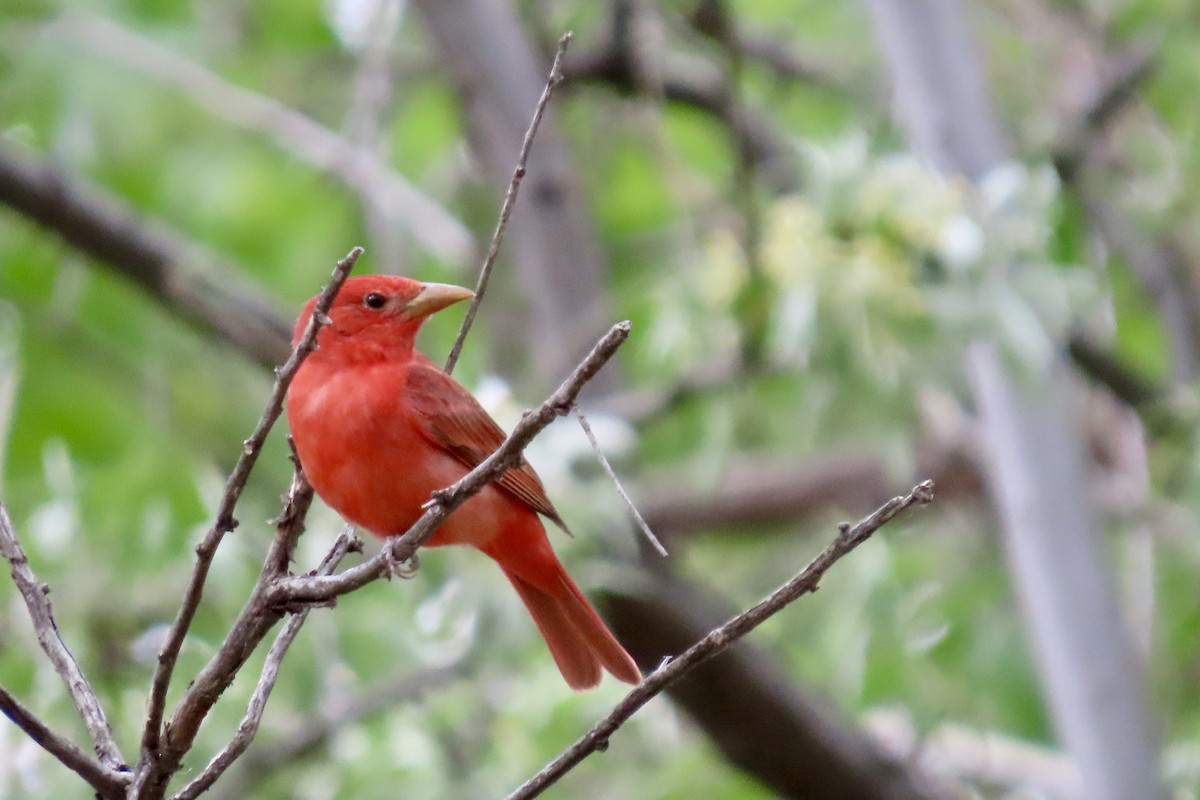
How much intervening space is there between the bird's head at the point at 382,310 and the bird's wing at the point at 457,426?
0.54ft

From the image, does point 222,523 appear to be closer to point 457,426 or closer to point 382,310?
point 457,426

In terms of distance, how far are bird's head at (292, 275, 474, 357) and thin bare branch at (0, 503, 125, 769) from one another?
1477 mm

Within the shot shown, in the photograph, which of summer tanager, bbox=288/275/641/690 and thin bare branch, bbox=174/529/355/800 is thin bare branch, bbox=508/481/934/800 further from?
summer tanager, bbox=288/275/641/690

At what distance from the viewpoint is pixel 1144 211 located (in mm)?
6531

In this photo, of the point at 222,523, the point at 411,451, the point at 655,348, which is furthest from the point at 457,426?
the point at 655,348

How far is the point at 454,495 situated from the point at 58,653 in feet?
2.27

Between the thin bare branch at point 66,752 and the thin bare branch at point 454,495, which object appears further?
the thin bare branch at point 66,752

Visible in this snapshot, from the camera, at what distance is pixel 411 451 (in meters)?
3.83

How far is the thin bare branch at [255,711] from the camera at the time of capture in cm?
255

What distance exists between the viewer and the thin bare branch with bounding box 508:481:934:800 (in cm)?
244

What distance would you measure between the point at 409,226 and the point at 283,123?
694 millimetres

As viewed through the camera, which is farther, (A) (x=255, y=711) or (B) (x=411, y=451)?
(B) (x=411, y=451)

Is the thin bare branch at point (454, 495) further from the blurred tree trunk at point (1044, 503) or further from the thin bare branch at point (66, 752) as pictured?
the blurred tree trunk at point (1044, 503)

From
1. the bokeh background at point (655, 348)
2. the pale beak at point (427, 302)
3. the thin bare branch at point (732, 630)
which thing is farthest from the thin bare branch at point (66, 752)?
the bokeh background at point (655, 348)
